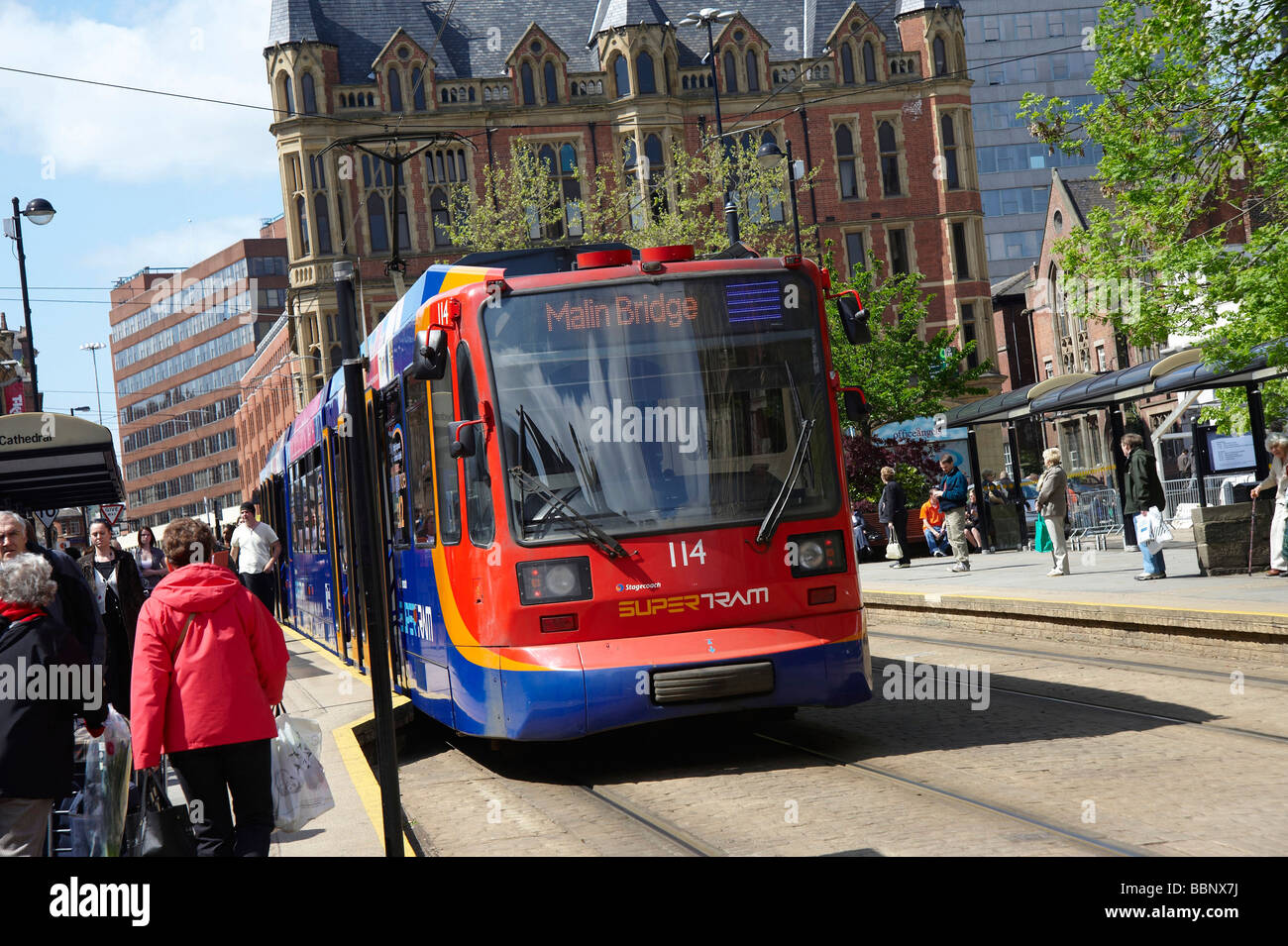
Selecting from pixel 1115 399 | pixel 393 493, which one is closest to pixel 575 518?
pixel 393 493

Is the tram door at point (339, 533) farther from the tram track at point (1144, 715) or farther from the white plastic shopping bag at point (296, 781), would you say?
the white plastic shopping bag at point (296, 781)

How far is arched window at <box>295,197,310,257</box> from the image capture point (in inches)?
2157

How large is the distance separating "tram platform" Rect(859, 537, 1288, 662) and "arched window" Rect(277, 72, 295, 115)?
3873 cm

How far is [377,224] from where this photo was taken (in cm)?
5575

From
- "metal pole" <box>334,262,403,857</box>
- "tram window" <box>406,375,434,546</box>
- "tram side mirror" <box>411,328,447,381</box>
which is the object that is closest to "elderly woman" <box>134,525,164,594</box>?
"tram window" <box>406,375,434,546</box>

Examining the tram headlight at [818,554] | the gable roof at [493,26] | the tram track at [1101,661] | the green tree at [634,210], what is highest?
the gable roof at [493,26]

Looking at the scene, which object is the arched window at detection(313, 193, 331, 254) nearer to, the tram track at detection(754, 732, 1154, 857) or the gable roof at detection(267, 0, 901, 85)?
the gable roof at detection(267, 0, 901, 85)

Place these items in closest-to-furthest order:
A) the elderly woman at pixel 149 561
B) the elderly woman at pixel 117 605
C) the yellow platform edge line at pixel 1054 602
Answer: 1. the elderly woman at pixel 117 605
2. the yellow platform edge line at pixel 1054 602
3. the elderly woman at pixel 149 561

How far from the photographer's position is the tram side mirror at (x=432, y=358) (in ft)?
26.8

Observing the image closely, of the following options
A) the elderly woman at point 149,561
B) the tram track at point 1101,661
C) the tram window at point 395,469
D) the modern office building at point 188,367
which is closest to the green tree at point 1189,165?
the tram track at point 1101,661

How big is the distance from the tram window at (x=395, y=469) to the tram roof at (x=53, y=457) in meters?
5.73

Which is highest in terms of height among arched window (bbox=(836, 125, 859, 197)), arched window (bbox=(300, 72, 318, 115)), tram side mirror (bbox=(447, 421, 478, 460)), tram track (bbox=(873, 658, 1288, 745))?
arched window (bbox=(300, 72, 318, 115))

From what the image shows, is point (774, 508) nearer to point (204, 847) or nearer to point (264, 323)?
point (204, 847)

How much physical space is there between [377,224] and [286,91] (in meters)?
5.87
